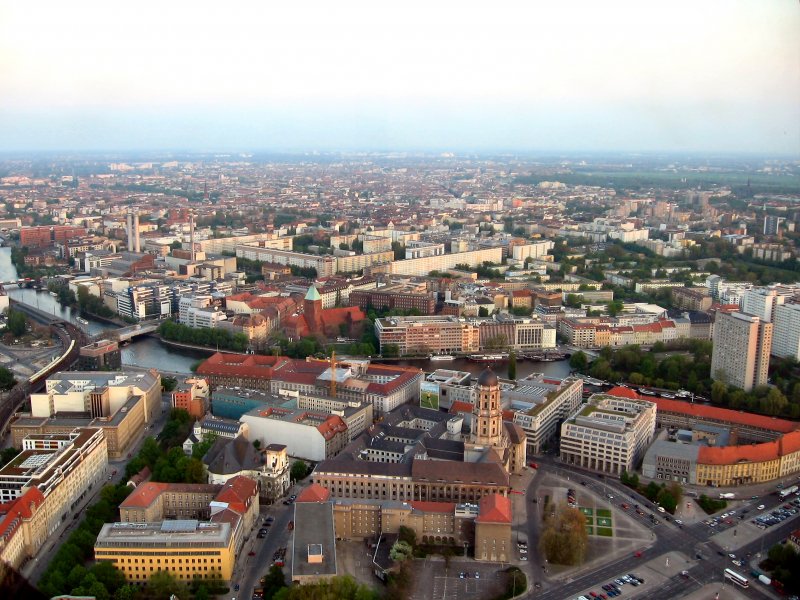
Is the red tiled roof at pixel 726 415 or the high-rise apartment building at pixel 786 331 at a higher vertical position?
the high-rise apartment building at pixel 786 331

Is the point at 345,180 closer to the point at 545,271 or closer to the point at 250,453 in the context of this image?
the point at 545,271

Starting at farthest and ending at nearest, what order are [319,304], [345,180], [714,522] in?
[345,180] → [319,304] → [714,522]

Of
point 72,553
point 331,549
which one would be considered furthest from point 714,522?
point 72,553

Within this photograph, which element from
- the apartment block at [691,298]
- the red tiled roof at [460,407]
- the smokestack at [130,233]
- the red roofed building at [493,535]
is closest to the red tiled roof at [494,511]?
the red roofed building at [493,535]

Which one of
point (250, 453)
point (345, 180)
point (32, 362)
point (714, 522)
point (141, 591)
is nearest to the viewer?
point (141, 591)

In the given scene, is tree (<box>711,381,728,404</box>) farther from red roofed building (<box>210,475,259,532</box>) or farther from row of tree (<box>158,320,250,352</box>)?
row of tree (<box>158,320,250,352</box>)

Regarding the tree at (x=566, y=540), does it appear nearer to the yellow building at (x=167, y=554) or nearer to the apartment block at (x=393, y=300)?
the yellow building at (x=167, y=554)
